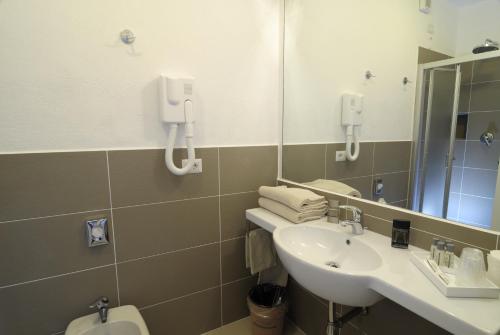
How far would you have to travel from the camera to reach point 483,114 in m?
0.96

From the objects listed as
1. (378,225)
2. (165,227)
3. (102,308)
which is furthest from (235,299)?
(378,225)

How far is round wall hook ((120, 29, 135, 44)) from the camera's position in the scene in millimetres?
1256

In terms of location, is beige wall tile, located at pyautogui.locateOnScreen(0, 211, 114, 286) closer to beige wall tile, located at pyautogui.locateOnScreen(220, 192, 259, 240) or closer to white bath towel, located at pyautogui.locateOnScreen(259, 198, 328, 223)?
beige wall tile, located at pyautogui.locateOnScreen(220, 192, 259, 240)

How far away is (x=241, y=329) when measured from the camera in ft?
5.67

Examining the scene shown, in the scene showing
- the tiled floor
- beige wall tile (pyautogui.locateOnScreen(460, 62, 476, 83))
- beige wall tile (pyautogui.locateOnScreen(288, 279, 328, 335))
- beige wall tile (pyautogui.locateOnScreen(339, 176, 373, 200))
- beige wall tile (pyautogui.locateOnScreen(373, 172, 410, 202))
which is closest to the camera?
beige wall tile (pyautogui.locateOnScreen(460, 62, 476, 83))

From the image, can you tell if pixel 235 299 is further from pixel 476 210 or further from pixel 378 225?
pixel 476 210

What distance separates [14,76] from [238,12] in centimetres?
113

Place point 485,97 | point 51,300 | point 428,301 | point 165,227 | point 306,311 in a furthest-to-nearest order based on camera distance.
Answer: point 306,311 → point 165,227 → point 51,300 → point 485,97 → point 428,301

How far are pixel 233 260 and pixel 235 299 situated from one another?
0.89 feet

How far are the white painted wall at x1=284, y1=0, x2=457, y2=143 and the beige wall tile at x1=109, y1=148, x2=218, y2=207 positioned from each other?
61 centimetres

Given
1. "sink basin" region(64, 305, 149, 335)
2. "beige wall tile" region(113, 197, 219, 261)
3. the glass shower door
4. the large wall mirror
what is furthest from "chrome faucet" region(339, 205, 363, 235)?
"sink basin" region(64, 305, 149, 335)

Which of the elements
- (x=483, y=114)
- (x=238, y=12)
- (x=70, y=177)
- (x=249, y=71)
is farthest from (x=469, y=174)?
(x=70, y=177)

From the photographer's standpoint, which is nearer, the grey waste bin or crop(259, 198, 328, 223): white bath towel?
crop(259, 198, 328, 223): white bath towel

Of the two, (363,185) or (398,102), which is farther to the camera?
(363,185)
